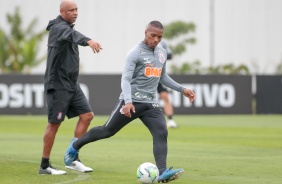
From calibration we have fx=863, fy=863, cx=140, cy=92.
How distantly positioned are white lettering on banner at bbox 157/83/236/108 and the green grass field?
631cm

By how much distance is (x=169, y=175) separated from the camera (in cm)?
1085

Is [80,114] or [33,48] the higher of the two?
[80,114]

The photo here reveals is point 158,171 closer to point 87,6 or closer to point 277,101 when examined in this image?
point 277,101

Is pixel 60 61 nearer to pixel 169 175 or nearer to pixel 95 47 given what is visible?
pixel 95 47

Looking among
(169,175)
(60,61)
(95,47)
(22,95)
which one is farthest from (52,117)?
(22,95)

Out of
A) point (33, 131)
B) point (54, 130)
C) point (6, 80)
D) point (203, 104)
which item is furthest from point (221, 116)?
point (54, 130)

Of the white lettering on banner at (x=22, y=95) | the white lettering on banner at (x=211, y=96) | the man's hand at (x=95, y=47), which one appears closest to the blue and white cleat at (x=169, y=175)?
the man's hand at (x=95, y=47)

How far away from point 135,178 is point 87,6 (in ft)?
131

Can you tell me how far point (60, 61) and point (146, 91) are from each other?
1499 mm

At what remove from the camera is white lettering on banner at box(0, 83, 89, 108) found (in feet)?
101

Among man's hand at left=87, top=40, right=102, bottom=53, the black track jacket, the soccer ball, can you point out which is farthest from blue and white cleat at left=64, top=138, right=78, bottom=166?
man's hand at left=87, top=40, right=102, bottom=53

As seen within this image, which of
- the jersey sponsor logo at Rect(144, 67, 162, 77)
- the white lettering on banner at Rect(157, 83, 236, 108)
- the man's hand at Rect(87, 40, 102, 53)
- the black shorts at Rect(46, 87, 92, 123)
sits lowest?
the white lettering on banner at Rect(157, 83, 236, 108)

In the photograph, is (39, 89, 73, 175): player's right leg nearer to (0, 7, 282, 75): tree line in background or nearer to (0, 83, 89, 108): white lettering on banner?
(0, 83, 89, 108): white lettering on banner

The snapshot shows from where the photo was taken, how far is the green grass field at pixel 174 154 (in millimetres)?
11914
